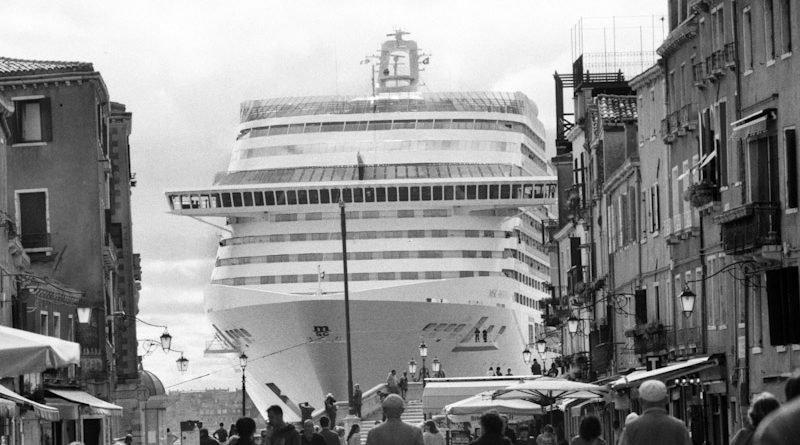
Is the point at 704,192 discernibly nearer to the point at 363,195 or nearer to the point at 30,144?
the point at 30,144

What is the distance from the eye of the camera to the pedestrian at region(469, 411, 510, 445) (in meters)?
14.6

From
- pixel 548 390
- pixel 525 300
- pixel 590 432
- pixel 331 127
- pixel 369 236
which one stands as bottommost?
pixel 548 390

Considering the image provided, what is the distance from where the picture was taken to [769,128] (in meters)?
29.4

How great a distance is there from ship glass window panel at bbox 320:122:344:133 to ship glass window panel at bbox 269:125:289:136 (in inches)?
64.6

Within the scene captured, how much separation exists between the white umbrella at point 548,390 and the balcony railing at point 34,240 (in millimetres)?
16861

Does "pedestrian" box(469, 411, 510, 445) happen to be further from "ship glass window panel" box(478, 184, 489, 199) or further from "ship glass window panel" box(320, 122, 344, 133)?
"ship glass window panel" box(320, 122, 344, 133)

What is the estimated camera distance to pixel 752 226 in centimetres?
2928

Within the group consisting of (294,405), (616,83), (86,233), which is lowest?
(294,405)

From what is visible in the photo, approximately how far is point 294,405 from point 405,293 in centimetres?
826

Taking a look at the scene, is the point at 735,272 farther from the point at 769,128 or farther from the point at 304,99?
the point at 304,99

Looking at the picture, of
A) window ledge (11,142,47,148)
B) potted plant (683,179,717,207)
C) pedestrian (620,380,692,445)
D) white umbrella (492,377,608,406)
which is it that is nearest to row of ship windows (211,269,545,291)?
window ledge (11,142,47,148)

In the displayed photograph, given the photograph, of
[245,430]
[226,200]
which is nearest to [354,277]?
[226,200]

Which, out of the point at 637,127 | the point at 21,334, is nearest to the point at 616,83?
the point at 637,127

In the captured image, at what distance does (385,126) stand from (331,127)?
2781 millimetres
